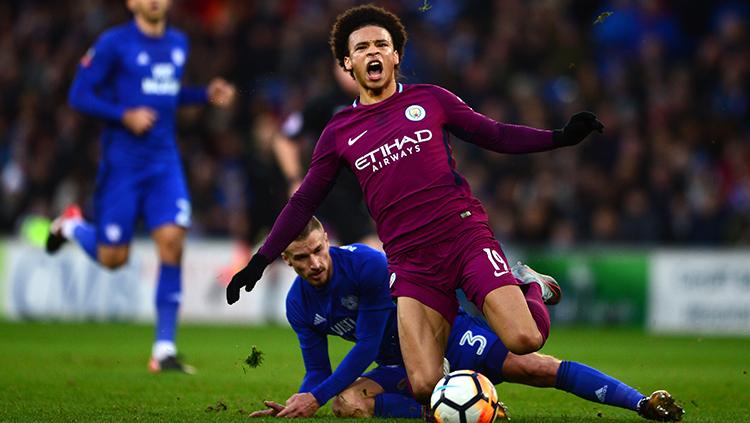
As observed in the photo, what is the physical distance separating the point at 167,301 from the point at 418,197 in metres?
3.50

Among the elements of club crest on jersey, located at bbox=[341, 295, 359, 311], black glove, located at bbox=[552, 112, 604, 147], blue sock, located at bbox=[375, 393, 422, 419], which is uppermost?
black glove, located at bbox=[552, 112, 604, 147]

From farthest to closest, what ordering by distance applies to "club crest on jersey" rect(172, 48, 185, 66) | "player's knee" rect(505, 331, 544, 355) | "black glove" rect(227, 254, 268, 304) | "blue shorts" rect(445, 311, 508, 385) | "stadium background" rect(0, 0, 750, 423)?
"stadium background" rect(0, 0, 750, 423) < "club crest on jersey" rect(172, 48, 185, 66) < "blue shorts" rect(445, 311, 508, 385) < "black glove" rect(227, 254, 268, 304) < "player's knee" rect(505, 331, 544, 355)

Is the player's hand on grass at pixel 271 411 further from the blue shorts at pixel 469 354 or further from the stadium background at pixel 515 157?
the stadium background at pixel 515 157

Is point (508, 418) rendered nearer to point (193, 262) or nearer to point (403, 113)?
point (403, 113)

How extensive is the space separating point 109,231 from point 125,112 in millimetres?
934

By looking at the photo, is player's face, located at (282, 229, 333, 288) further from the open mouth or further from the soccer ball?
the soccer ball

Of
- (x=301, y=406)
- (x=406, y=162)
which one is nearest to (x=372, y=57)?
(x=406, y=162)

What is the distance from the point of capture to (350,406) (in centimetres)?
666

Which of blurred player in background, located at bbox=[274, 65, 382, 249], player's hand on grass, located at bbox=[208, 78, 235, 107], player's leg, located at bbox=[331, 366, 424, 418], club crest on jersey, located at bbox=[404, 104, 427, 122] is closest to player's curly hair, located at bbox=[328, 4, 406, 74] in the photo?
club crest on jersey, located at bbox=[404, 104, 427, 122]

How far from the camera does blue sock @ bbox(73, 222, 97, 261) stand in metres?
9.92

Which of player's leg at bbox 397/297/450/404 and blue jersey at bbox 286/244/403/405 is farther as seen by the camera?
blue jersey at bbox 286/244/403/405

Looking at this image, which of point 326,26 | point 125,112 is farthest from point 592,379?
point 326,26

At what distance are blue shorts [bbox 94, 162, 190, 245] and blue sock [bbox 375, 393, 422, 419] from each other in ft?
10.6

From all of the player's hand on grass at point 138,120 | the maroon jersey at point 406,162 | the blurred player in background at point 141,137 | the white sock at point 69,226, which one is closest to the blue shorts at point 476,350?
the maroon jersey at point 406,162
